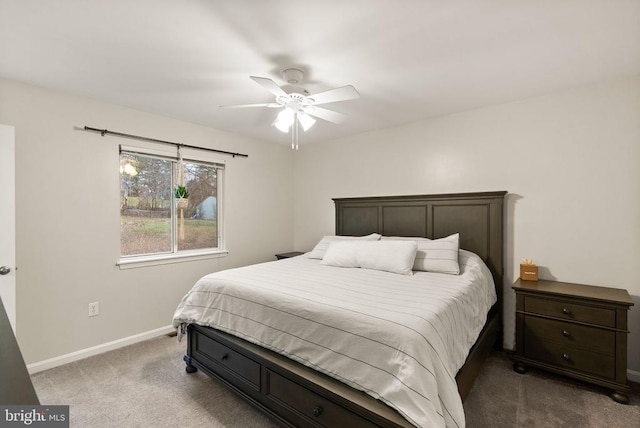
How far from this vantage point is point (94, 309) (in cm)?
278

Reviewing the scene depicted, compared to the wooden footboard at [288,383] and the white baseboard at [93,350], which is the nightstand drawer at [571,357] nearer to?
the wooden footboard at [288,383]

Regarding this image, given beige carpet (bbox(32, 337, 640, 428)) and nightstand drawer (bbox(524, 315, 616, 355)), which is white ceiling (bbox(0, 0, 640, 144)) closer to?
nightstand drawer (bbox(524, 315, 616, 355))

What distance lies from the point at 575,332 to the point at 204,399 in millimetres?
2800

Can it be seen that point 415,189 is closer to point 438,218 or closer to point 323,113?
point 438,218

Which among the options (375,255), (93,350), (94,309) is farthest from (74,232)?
(375,255)

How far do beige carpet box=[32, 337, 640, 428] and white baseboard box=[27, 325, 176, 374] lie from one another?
0.21ft

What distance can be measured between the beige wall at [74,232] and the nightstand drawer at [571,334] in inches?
136

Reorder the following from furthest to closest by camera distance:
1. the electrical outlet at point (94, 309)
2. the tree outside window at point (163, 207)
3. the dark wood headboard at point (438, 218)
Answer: the tree outside window at point (163, 207)
the dark wood headboard at point (438, 218)
the electrical outlet at point (94, 309)

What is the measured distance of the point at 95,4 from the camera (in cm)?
152

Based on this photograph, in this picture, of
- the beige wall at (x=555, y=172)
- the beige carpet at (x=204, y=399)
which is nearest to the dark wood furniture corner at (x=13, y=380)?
the beige carpet at (x=204, y=399)

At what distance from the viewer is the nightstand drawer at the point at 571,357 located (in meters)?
2.11

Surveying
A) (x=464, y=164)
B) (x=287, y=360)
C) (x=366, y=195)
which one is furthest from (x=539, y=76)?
(x=287, y=360)

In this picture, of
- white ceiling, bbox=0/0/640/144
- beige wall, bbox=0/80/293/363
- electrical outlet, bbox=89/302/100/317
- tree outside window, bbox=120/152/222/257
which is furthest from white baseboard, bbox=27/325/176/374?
white ceiling, bbox=0/0/640/144

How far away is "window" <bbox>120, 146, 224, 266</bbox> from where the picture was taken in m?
3.10
